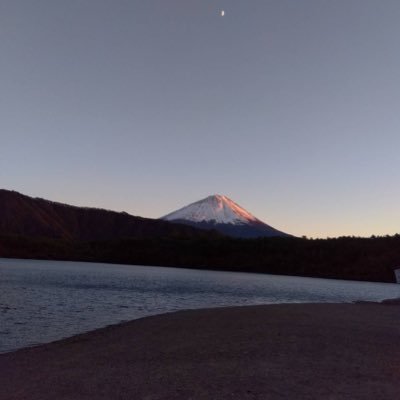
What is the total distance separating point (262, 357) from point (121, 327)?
9.89m

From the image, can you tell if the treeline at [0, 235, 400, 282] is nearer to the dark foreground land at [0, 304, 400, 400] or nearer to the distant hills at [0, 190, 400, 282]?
the distant hills at [0, 190, 400, 282]

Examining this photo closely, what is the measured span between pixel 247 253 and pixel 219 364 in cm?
16855

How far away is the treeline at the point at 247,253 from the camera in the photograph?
147250mm

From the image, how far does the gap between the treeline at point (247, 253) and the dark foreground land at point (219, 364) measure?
411 ft

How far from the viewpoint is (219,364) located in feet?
36.4

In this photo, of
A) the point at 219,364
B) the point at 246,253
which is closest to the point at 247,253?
the point at 246,253

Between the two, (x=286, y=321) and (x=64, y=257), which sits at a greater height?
(x=64, y=257)

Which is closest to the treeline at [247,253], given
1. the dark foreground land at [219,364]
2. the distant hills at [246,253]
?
the distant hills at [246,253]

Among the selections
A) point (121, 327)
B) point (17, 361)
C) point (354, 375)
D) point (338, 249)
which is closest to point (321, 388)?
point (354, 375)

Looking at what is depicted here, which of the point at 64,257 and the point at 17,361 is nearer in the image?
the point at 17,361

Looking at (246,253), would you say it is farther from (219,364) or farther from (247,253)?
(219,364)

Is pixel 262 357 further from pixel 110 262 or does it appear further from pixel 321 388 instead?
pixel 110 262

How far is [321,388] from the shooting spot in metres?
8.91

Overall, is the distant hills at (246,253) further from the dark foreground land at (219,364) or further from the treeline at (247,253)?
the dark foreground land at (219,364)
